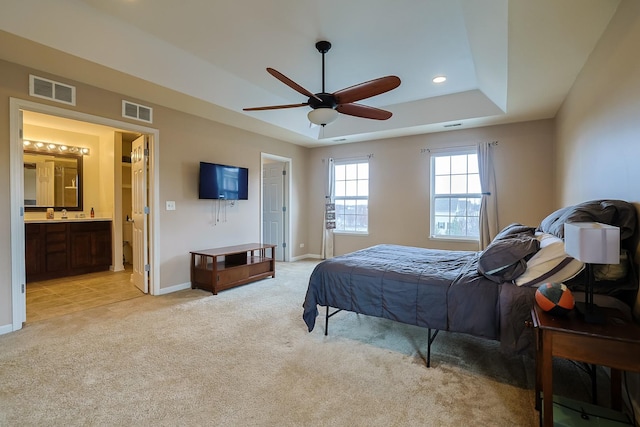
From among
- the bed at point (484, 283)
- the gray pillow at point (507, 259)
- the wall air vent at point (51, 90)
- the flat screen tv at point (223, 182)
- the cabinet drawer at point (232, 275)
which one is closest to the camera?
the bed at point (484, 283)

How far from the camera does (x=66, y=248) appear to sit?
5.00m

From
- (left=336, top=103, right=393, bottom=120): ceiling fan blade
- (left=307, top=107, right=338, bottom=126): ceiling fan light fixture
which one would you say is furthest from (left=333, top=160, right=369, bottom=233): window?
(left=307, top=107, right=338, bottom=126): ceiling fan light fixture

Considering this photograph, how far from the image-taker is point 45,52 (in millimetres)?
2621

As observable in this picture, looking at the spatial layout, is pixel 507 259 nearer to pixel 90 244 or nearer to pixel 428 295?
pixel 428 295

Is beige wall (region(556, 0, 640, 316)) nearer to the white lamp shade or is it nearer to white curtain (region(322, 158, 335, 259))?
the white lamp shade

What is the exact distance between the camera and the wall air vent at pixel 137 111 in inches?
144

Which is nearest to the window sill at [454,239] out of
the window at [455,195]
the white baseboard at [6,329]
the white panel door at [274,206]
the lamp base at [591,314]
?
the window at [455,195]

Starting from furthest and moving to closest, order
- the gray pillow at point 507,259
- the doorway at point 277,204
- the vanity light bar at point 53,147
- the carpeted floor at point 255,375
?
the doorway at point 277,204
the vanity light bar at point 53,147
the gray pillow at point 507,259
the carpeted floor at point 255,375

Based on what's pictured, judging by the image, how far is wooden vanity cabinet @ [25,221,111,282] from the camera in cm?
465

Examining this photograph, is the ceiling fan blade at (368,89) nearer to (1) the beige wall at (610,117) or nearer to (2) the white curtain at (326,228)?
(1) the beige wall at (610,117)

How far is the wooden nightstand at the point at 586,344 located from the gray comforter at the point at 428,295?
0.44 m

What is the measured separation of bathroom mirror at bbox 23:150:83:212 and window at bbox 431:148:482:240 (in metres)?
6.46

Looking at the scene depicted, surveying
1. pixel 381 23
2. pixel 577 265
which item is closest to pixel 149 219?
pixel 381 23

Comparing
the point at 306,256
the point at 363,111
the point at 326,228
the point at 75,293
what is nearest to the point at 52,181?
the point at 75,293
